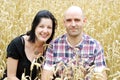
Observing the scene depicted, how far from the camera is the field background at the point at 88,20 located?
10.7ft

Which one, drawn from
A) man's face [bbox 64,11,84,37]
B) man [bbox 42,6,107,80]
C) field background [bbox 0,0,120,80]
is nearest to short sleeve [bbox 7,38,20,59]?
field background [bbox 0,0,120,80]

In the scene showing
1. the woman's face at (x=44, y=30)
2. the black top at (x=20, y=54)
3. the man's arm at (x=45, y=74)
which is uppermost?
the woman's face at (x=44, y=30)

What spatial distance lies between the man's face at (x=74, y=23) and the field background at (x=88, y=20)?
1.03 ft

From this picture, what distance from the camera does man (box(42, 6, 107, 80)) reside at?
3.01m

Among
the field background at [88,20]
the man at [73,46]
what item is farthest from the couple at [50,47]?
the field background at [88,20]

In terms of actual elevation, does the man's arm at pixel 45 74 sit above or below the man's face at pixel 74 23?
below

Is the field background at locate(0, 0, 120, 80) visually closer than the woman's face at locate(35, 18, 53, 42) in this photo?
No

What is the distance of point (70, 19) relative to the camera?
10.1ft

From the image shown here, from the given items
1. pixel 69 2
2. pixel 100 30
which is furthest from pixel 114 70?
pixel 69 2

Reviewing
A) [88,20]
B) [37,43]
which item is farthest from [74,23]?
[88,20]

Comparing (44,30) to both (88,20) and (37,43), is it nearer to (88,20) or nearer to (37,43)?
(37,43)

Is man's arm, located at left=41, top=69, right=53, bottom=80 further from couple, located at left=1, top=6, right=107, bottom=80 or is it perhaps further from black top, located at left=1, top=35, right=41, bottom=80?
black top, located at left=1, top=35, right=41, bottom=80

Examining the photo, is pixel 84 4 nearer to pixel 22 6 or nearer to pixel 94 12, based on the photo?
pixel 94 12

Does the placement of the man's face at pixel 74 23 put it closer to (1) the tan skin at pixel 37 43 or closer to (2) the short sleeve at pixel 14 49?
(1) the tan skin at pixel 37 43
